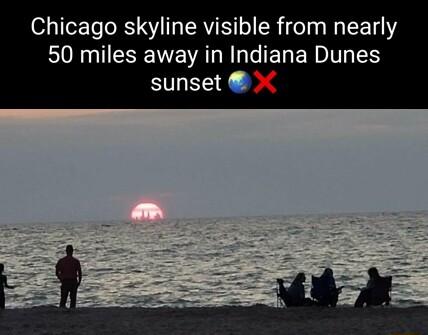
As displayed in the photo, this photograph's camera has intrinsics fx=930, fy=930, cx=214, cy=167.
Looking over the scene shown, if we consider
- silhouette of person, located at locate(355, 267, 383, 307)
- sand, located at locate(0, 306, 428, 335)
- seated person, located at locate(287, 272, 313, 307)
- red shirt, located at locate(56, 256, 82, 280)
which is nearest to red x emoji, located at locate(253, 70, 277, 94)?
sand, located at locate(0, 306, 428, 335)

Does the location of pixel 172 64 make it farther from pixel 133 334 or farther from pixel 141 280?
pixel 141 280

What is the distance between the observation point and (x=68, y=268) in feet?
66.4

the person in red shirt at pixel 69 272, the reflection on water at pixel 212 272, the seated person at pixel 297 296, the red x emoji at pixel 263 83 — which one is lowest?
the reflection on water at pixel 212 272

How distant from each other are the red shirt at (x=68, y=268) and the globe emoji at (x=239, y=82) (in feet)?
40.2

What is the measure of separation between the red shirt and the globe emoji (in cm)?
1225

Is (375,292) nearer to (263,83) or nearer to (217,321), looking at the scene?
(217,321)

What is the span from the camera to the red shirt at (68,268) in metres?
20.2

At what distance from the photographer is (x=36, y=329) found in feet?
56.3

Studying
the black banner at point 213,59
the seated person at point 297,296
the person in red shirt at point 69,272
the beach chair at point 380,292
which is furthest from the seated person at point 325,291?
the black banner at point 213,59

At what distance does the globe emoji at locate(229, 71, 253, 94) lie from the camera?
28.2 ft

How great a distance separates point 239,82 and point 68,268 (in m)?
12.5

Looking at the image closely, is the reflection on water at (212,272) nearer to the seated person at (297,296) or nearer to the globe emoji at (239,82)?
the seated person at (297,296)

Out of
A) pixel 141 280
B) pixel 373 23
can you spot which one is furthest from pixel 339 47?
pixel 141 280

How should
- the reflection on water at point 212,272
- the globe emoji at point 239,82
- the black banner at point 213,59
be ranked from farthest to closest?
1. the reflection on water at point 212,272
2. the globe emoji at point 239,82
3. the black banner at point 213,59
